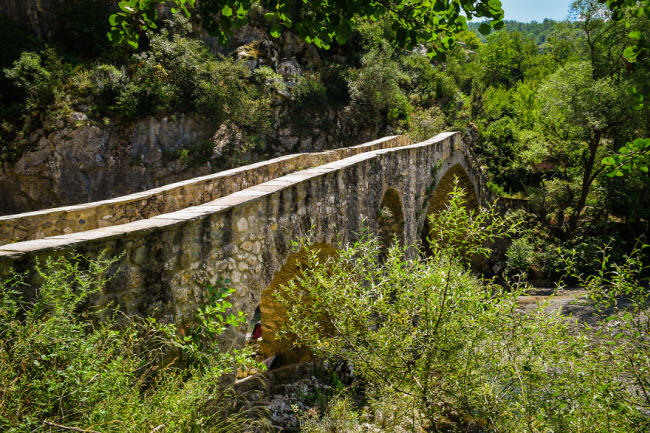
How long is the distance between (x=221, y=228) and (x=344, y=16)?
1.94m

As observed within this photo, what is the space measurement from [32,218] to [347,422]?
156 inches

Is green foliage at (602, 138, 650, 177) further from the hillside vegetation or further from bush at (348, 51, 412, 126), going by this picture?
bush at (348, 51, 412, 126)

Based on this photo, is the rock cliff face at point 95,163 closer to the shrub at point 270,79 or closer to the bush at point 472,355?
the shrub at point 270,79

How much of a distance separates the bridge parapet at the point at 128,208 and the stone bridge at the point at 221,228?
1 centimetres

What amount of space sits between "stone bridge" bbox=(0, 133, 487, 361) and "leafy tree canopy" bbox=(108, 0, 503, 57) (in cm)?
131

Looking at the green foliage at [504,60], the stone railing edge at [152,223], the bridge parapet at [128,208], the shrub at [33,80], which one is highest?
the green foliage at [504,60]

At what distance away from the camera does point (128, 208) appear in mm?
4734

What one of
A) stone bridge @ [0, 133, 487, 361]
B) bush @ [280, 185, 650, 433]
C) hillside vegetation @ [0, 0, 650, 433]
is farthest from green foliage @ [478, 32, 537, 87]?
bush @ [280, 185, 650, 433]

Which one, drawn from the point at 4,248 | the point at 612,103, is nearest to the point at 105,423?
the point at 4,248

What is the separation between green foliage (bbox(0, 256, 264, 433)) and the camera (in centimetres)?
158

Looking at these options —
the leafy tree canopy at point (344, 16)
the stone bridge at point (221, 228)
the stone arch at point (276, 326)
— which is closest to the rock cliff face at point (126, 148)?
the stone bridge at point (221, 228)

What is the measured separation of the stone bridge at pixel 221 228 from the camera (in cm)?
254

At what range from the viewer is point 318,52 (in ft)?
65.7

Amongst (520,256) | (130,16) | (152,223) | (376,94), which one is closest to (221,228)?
(152,223)
